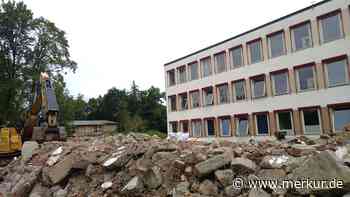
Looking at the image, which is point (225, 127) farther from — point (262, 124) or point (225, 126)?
point (262, 124)

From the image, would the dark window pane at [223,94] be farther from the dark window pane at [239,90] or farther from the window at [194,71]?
the window at [194,71]

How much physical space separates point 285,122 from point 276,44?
6.37m

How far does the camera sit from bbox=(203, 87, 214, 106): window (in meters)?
28.5

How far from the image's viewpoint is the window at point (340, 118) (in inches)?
A: 731

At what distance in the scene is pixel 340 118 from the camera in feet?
62.0

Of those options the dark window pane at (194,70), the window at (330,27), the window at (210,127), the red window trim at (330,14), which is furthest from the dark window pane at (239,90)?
the red window trim at (330,14)

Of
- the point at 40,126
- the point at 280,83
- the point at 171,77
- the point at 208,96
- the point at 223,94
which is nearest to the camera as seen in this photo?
the point at 40,126

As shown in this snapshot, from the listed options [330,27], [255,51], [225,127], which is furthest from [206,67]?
[330,27]

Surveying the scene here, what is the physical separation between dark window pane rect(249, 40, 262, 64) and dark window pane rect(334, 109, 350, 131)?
759 centimetres

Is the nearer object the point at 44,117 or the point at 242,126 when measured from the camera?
the point at 44,117

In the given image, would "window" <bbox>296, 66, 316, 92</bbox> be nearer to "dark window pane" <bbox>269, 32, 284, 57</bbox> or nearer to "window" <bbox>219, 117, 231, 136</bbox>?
"dark window pane" <bbox>269, 32, 284, 57</bbox>

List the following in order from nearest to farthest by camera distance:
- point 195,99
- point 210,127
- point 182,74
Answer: point 210,127
point 195,99
point 182,74

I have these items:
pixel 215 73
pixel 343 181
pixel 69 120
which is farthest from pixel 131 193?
pixel 69 120

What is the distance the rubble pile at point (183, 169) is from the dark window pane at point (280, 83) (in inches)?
605
